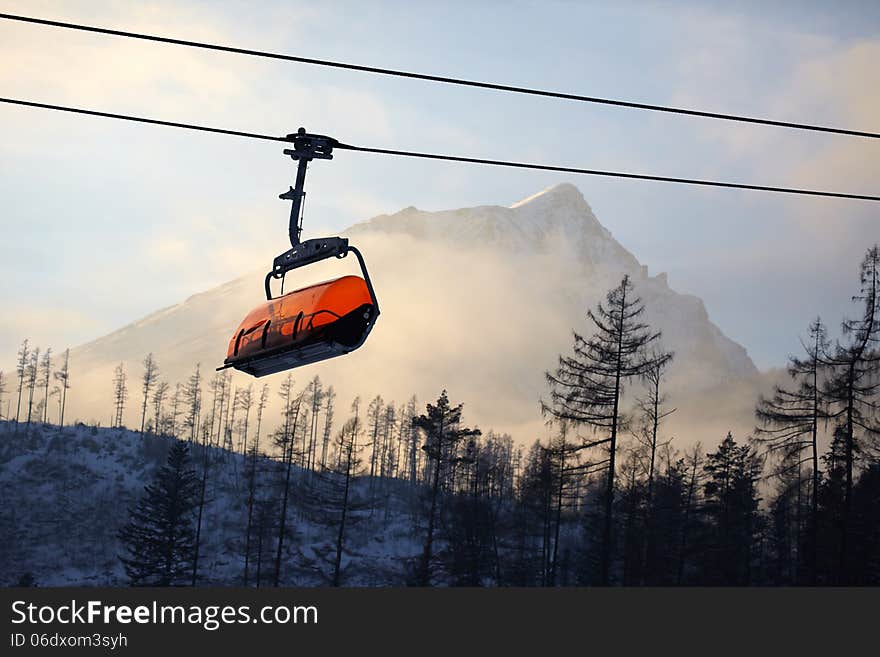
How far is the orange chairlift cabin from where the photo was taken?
14.4 metres

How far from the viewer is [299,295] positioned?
15062 millimetres

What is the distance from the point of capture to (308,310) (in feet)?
47.9

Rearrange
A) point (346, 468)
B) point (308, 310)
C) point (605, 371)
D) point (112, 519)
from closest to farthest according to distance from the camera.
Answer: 1. point (308, 310)
2. point (605, 371)
3. point (346, 468)
4. point (112, 519)

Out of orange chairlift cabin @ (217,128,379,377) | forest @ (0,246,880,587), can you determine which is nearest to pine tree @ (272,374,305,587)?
forest @ (0,246,880,587)

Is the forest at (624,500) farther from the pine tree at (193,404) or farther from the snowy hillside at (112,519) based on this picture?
the pine tree at (193,404)

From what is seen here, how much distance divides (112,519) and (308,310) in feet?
285

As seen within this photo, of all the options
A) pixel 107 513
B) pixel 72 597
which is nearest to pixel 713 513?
pixel 72 597

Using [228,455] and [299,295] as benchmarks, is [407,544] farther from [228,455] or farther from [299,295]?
[299,295]

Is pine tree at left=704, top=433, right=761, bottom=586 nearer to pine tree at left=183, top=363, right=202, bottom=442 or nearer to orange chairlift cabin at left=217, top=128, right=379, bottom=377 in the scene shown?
orange chairlift cabin at left=217, top=128, right=379, bottom=377

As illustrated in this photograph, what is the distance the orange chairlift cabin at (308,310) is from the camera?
14.4 m

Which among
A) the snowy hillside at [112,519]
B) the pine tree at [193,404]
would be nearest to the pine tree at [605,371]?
the snowy hillside at [112,519]

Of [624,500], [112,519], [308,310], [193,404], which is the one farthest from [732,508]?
[193,404]

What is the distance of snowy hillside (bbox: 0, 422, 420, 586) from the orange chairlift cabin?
6116 centimetres

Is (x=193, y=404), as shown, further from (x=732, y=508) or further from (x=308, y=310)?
(x=308, y=310)
